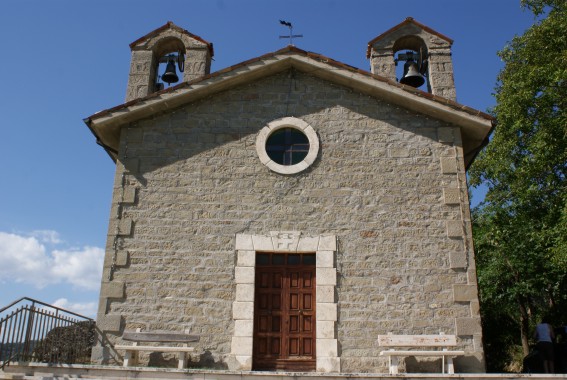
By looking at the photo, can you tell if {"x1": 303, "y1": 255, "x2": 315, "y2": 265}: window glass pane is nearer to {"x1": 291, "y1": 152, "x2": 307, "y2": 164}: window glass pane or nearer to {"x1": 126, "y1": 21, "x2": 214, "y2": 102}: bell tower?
{"x1": 291, "y1": 152, "x2": 307, "y2": 164}: window glass pane

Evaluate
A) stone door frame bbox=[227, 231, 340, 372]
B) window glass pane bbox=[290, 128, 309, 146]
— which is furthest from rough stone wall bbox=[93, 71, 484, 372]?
window glass pane bbox=[290, 128, 309, 146]

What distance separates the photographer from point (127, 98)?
10.0m

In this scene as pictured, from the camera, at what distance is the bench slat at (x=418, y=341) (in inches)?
302

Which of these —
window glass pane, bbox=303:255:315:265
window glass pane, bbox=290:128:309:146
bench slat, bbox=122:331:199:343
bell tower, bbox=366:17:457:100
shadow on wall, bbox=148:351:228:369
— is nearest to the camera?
bench slat, bbox=122:331:199:343

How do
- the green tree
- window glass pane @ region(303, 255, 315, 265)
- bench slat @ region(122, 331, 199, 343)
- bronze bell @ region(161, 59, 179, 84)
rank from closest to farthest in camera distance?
bench slat @ region(122, 331, 199, 343) → window glass pane @ region(303, 255, 315, 265) → bronze bell @ region(161, 59, 179, 84) → the green tree

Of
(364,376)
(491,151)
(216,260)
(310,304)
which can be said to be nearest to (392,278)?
(310,304)

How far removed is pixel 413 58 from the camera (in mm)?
10602

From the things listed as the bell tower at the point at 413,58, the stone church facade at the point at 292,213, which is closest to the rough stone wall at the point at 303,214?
the stone church facade at the point at 292,213

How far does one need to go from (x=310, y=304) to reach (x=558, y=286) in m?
12.0

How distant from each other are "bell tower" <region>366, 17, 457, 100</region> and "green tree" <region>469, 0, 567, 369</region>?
5.16 meters

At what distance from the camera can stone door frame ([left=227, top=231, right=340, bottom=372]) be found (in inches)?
314

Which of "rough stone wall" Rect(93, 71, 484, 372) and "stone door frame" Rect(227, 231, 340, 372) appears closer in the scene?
"stone door frame" Rect(227, 231, 340, 372)

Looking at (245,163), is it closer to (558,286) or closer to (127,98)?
(127,98)

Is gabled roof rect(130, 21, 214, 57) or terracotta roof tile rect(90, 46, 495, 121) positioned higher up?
gabled roof rect(130, 21, 214, 57)
